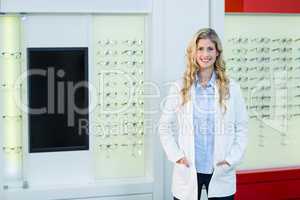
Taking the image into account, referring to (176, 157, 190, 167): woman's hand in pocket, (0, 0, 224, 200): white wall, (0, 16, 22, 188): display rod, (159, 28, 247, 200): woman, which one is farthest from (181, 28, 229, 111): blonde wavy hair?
(0, 16, 22, 188): display rod

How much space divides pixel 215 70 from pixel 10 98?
1640 mm

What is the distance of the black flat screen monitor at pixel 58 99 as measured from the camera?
3.99 metres

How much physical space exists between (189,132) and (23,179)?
1.55 m

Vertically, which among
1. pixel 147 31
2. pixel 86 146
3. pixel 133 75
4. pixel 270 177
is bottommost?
pixel 270 177

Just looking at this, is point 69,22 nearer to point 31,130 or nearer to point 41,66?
point 41,66

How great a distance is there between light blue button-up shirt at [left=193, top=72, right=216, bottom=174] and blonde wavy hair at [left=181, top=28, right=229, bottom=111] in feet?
0.19

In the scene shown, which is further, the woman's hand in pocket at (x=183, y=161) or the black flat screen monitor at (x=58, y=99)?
the black flat screen monitor at (x=58, y=99)

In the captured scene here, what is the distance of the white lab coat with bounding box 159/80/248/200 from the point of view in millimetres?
A: 3186

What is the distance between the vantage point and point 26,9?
3855 millimetres

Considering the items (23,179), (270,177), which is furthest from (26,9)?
(270,177)

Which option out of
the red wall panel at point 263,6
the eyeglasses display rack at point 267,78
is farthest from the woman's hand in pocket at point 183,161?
the red wall panel at point 263,6

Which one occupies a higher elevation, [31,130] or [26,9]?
[26,9]

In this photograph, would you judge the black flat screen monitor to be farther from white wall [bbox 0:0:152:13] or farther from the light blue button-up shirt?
the light blue button-up shirt

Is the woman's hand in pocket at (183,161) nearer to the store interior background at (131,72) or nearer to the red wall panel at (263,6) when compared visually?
the store interior background at (131,72)
